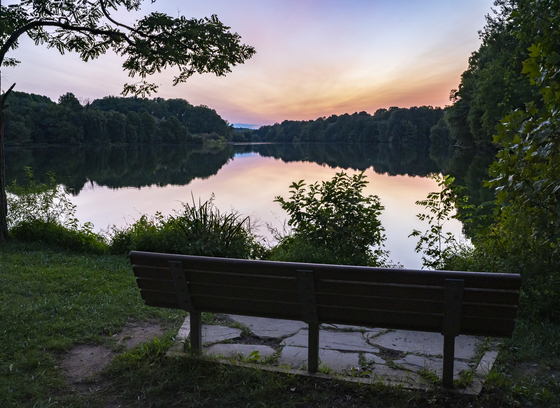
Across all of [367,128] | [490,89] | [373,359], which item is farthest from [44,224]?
[367,128]

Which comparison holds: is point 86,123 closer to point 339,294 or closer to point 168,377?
point 168,377

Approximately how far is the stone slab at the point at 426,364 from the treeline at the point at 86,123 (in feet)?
149

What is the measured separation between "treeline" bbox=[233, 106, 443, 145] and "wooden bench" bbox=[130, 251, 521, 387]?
92.1m

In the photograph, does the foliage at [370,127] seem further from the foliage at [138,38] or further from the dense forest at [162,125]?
the foliage at [138,38]

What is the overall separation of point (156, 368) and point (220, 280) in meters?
0.82

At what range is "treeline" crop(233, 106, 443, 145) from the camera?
91000 millimetres

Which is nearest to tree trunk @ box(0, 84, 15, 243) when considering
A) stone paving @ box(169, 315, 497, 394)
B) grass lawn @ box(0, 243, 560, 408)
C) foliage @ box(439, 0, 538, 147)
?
grass lawn @ box(0, 243, 560, 408)

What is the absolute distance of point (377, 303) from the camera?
95.0 inches

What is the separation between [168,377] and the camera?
2748mm

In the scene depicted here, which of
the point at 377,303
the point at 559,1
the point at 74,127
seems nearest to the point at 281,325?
the point at 377,303

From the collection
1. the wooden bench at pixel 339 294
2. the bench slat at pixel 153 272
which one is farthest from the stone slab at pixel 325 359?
the bench slat at pixel 153 272

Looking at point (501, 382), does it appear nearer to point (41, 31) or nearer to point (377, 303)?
point (377, 303)

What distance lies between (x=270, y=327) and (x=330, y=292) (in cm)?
157

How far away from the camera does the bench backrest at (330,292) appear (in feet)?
7.45
